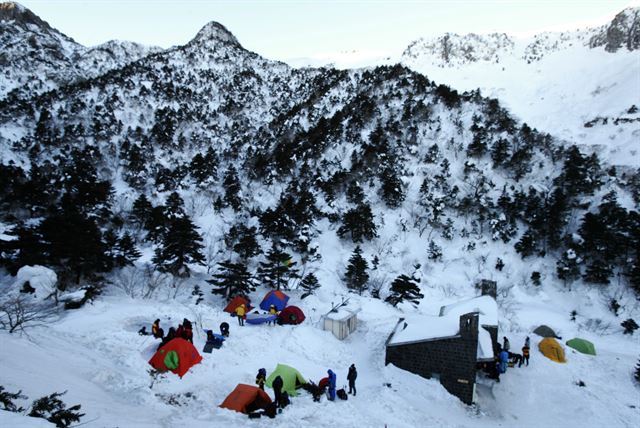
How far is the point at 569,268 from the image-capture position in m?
31.9

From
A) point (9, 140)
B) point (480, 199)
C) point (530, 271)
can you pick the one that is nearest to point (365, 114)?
point (480, 199)

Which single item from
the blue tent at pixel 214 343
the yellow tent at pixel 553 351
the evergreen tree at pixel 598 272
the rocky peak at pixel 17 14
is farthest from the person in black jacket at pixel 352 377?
the rocky peak at pixel 17 14

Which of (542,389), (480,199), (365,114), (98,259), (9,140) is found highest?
(365,114)

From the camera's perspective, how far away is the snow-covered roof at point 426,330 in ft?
53.7

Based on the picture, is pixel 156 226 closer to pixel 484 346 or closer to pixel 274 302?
pixel 274 302

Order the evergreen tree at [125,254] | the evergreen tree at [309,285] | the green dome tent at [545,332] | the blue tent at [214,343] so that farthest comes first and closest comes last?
the evergreen tree at [309,285] < the evergreen tree at [125,254] < the green dome tent at [545,332] < the blue tent at [214,343]

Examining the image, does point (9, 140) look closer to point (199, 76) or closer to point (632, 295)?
point (199, 76)

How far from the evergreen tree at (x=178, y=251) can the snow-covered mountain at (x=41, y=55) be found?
5443cm

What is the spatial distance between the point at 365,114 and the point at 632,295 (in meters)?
40.1

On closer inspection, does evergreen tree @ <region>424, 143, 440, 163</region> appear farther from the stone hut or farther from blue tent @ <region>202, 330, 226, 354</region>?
blue tent @ <region>202, 330, 226, 354</region>

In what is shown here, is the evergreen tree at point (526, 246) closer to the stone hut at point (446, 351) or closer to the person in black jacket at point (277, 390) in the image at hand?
the stone hut at point (446, 351)

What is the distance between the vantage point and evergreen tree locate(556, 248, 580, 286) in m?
31.7

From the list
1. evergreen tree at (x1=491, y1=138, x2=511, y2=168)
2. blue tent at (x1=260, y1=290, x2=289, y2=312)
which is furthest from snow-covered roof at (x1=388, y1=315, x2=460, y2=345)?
evergreen tree at (x1=491, y1=138, x2=511, y2=168)

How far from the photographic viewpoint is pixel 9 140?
48.0m
